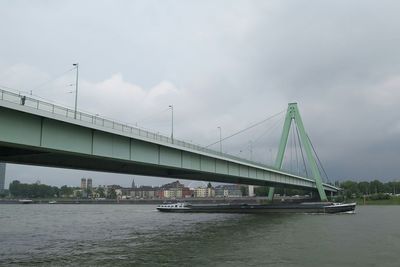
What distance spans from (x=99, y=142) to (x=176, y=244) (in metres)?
11.5

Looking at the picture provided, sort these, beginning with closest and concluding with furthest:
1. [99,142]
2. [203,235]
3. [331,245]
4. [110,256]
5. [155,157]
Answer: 1. [110,256]
2. [99,142]
3. [331,245]
4. [155,157]
5. [203,235]

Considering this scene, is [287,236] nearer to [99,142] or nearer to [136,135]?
[136,135]

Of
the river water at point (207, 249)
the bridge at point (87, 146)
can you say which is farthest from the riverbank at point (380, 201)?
the river water at point (207, 249)

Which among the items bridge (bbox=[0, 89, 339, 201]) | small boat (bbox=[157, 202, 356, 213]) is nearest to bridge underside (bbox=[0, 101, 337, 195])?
bridge (bbox=[0, 89, 339, 201])

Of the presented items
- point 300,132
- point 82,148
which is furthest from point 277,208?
point 82,148

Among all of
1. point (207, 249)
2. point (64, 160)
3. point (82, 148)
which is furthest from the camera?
point (64, 160)

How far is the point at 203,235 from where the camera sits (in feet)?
152

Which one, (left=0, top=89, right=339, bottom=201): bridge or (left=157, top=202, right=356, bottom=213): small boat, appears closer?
(left=0, top=89, right=339, bottom=201): bridge

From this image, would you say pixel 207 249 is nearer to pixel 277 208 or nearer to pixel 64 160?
pixel 64 160

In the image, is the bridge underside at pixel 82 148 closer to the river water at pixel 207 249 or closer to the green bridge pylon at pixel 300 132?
the river water at pixel 207 249

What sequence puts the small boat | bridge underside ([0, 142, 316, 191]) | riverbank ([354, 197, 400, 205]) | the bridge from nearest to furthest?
the bridge
bridge underside ([0, 142, 316, 191])
the small boat
riverbank ([354, 197, 400, 205])

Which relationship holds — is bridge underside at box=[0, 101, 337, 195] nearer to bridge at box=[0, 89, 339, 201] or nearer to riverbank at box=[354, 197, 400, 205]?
bridge at box=[0, 89, 339, 201]

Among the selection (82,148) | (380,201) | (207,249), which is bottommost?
(207,249)

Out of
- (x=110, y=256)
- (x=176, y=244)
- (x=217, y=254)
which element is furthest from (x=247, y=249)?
(x=110, y=256)
